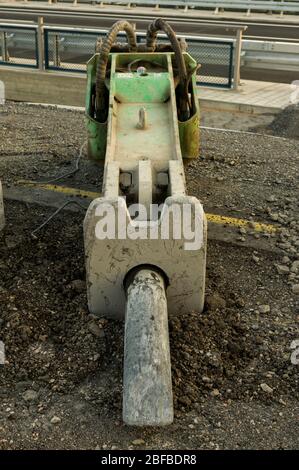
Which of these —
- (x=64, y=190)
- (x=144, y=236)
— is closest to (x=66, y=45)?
(x=64, y=190)

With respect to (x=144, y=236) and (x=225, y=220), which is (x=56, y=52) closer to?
(x=225, y=220)

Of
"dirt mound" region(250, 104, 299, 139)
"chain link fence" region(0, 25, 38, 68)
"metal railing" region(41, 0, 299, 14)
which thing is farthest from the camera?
"metal railing" region(41, 0, 299, 14)

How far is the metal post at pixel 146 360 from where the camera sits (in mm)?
3439

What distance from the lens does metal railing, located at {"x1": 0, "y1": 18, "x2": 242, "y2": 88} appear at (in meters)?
11.9

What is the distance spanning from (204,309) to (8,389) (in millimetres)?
1438

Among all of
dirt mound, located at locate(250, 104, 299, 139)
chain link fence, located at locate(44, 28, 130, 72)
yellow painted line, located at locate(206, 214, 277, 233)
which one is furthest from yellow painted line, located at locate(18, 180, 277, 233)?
chain link fence, located at locate(44, 28, 130, 72)

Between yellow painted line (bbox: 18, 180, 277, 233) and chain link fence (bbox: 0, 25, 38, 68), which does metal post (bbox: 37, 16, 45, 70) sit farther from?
yellow painted line (bbox: 18, 180, 277, 233)

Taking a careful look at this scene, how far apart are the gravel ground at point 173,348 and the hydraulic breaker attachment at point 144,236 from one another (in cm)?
21

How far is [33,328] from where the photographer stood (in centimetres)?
439

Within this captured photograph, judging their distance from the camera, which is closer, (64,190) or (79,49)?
(64,190)

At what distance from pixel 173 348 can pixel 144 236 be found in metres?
0.71

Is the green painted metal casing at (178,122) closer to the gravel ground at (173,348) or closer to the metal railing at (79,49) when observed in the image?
the gravel ground at (173,348)

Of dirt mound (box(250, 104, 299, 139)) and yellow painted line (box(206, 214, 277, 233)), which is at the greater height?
yellow painted line (box(206, 214, 277, 233))

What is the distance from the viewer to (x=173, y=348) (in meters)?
4.08
